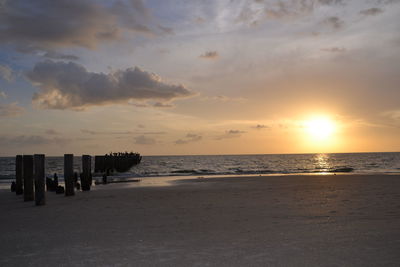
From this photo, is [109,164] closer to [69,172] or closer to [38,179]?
[69,172]

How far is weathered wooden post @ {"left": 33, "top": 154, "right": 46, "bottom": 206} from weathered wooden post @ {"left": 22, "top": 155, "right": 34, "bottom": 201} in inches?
42.4

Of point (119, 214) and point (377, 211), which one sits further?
point (119, 214)

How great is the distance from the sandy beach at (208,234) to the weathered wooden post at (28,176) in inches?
90.1

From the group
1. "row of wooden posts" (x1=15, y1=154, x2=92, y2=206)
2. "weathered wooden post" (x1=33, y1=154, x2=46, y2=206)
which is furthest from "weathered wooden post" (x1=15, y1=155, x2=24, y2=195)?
"weathered wooden post" (x1=33, y1=154, x2=46, y2=206)

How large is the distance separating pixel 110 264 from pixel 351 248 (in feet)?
12.8

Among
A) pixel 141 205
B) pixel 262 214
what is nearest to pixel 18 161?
pixel 141 205

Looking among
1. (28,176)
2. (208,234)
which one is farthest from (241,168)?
(208,234)

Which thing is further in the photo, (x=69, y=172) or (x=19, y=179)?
(x=19, y=179)

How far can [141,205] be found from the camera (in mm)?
12211

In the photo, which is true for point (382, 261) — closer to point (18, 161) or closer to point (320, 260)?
point (320, 260)

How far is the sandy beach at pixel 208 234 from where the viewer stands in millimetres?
5680

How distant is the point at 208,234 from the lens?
7.39 metres

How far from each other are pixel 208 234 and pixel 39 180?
8.25 meters

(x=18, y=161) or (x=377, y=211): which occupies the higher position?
(x=18, y=161)
